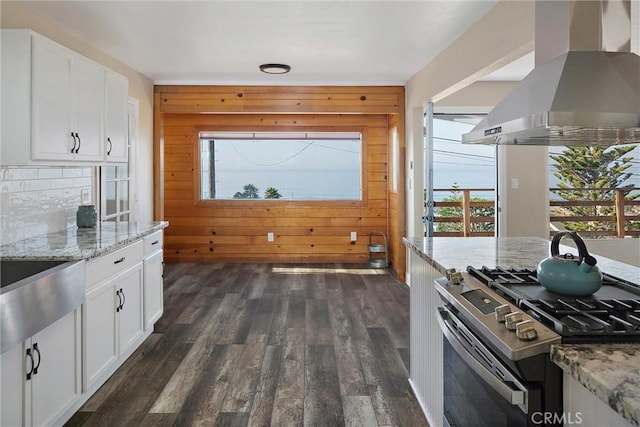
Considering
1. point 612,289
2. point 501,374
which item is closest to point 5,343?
point 501,374

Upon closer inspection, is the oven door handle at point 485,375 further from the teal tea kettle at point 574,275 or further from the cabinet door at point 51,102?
the cabinet door at point 51,102

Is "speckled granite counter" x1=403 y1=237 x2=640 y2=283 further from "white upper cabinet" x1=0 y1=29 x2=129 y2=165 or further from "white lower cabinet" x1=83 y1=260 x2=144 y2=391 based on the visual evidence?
"white upper cabinet" x1=0 y1=29 x2=129 y2=165

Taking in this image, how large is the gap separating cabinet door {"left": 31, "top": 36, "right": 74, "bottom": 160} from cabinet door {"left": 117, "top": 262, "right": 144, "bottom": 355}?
85 centimetres

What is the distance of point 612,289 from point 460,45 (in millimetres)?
2733

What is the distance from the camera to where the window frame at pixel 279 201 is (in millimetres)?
7027

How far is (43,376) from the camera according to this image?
2115 millimetres

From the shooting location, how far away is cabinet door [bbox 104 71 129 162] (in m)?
3.51

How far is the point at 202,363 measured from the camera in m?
3.22

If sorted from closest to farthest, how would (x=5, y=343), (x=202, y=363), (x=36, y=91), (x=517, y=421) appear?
(x=517, y=421) → (x=5, y=343) → (x=36, y=91) → (x=202, y=363)

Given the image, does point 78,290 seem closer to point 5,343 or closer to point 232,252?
point 5,343

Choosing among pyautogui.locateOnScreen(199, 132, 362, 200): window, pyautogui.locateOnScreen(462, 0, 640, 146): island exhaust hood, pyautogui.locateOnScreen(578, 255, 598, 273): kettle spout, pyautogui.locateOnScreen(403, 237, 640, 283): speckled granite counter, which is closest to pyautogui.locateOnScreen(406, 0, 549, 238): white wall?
pyautogui.locateOnScreen(403, 237, 640, 283): speckled granite counter

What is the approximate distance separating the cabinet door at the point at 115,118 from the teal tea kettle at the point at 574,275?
121 inches

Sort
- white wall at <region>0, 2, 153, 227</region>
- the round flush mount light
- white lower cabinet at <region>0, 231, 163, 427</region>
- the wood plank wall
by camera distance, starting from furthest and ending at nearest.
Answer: the wood plank wall < the round flush mount light < white wall at <region>0, 2, 153, 227</region> < white lower cabinet at <region>0, 231, 163, 427</region>

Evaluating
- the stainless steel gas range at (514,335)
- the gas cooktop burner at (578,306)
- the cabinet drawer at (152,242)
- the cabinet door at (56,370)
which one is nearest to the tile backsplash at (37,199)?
the cabinet drawer at (152,242)
